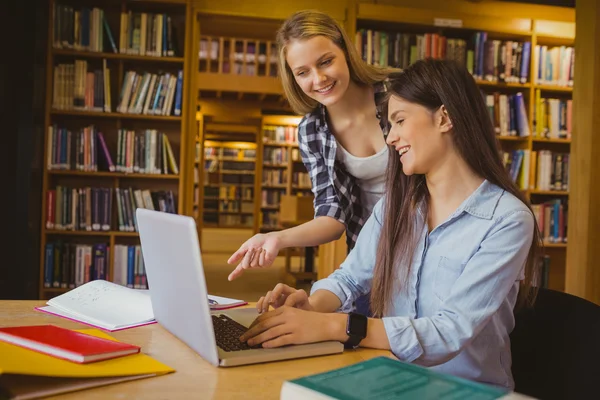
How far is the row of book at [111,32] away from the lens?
4082mm

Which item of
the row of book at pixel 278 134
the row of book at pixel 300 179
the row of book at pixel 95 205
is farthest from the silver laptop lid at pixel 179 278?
the row of book at pixel 278 134

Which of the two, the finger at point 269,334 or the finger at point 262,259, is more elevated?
the finger at point 262,259

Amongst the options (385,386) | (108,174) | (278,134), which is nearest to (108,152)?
(108,174)

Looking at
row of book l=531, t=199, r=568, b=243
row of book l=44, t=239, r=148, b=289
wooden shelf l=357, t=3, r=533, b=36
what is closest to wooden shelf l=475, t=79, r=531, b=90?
wooden shelf l=357, t=3, r=533, b=36

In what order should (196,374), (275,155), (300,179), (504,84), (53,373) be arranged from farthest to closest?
1. (275,155)
2. (300,179)
3. (504,84)
4. (196,374)
5. (53,373)

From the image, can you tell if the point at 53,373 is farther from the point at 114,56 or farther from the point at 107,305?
the point at 114,56

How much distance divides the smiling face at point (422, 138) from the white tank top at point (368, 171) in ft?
1.88

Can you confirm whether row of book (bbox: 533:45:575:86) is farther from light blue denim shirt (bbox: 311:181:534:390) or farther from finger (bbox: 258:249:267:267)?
finger (bbox: 258:249:267:267)

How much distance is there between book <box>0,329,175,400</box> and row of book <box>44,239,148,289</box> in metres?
3.38

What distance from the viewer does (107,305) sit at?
1.37 m

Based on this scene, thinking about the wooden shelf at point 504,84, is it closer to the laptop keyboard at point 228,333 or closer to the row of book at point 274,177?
the laptop keyboard at point 228,333

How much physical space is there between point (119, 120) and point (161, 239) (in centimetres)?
351

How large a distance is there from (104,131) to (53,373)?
3.82 meters

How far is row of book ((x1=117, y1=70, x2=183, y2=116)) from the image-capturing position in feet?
13.8
